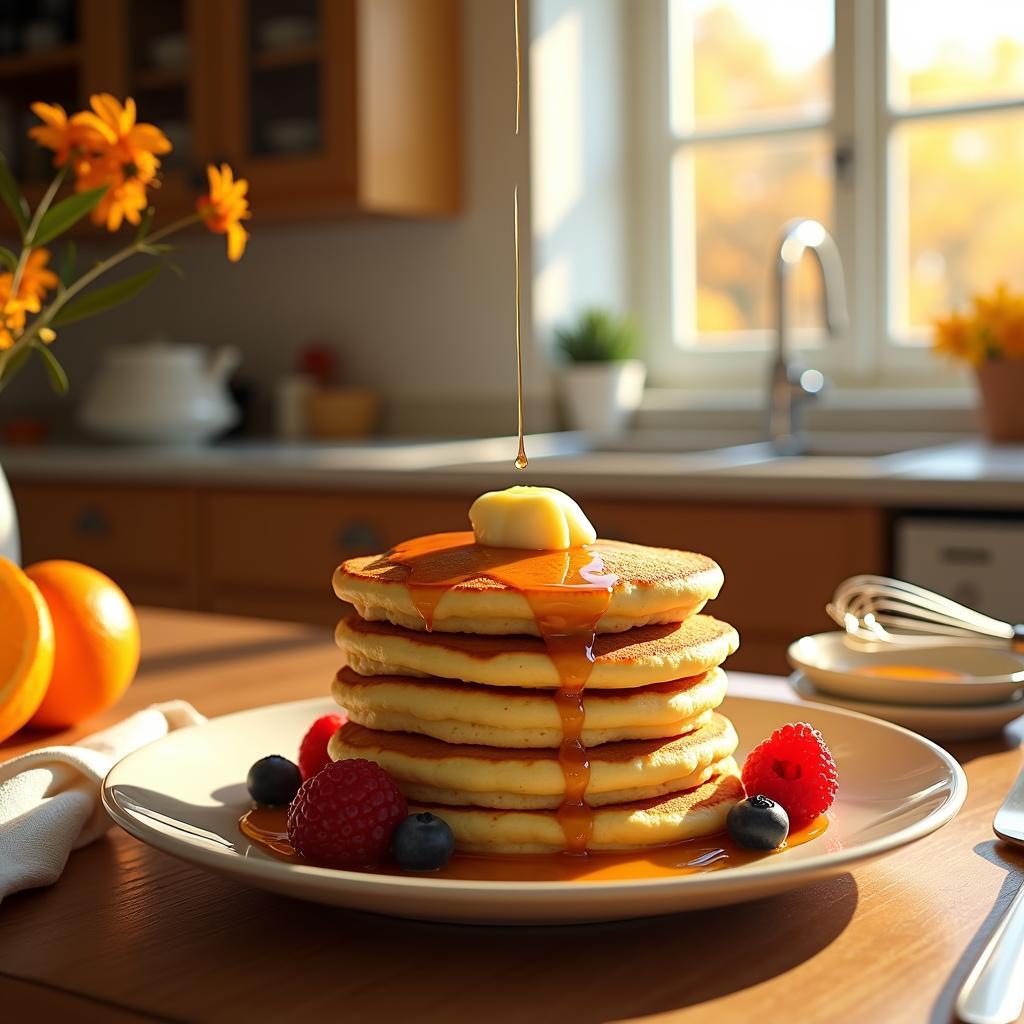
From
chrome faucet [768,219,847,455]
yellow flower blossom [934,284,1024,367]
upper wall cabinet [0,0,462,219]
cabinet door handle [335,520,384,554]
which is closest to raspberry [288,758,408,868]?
cabinet door handle [335,520,384,554]

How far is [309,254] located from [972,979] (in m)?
3.36

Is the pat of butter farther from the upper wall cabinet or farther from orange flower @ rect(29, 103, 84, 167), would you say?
the upper wall cabinet

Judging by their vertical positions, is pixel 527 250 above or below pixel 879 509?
above

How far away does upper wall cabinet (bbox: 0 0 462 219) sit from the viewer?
10.5 ft

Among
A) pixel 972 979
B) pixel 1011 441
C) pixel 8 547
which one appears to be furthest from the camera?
pixel 1011 441

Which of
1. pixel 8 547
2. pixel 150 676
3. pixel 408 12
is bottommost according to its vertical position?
pixel 150 676

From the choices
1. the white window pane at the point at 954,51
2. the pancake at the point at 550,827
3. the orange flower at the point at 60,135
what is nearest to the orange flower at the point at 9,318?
the orange flower at the point at 60,135

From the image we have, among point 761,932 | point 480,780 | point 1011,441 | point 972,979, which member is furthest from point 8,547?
point 1011,441

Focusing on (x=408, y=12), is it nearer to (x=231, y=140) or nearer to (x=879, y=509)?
(x=231, y=140)

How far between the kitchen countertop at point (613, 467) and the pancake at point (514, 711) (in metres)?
1.48

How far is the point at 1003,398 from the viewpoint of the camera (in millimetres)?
2701

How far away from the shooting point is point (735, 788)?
756mm

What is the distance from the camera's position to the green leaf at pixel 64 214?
101 centimetres

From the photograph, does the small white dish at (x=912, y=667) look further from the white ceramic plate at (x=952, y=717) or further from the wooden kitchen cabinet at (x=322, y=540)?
the wooden kitchen cabinet at (x=322, y=540)
